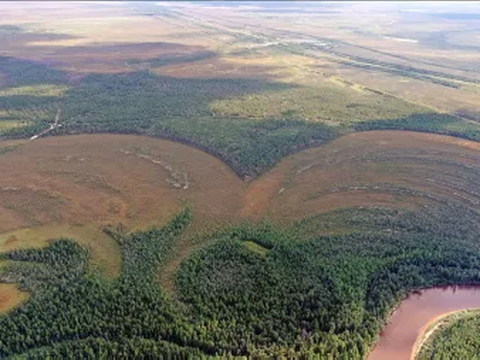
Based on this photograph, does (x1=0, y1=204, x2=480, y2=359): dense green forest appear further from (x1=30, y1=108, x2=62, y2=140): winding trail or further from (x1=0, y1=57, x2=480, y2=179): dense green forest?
(x1=30, y1=108, x2=62, y2=140): winding trail

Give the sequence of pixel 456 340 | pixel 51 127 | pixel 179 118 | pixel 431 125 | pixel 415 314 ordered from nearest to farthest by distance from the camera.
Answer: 1. pixel 456 340
2. pixel 415 314
3. pixel 51 127
4. pixel 431 125
5. pixel 179 118

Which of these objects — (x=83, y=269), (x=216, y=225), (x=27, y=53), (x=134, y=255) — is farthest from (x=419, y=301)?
(x=27, y=53)

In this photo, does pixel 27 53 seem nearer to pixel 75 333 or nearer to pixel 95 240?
pixel 95 240

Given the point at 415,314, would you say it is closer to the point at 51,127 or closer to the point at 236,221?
the point at 236,221

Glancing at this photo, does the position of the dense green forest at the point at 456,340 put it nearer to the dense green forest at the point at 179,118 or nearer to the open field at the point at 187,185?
the open field at the point at 187,185

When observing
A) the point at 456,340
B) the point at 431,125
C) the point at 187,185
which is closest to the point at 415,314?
the point at 456,340

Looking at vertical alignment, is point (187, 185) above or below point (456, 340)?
above

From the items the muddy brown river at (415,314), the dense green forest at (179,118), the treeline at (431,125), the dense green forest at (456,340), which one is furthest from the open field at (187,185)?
the dense green forest at (456,340)
